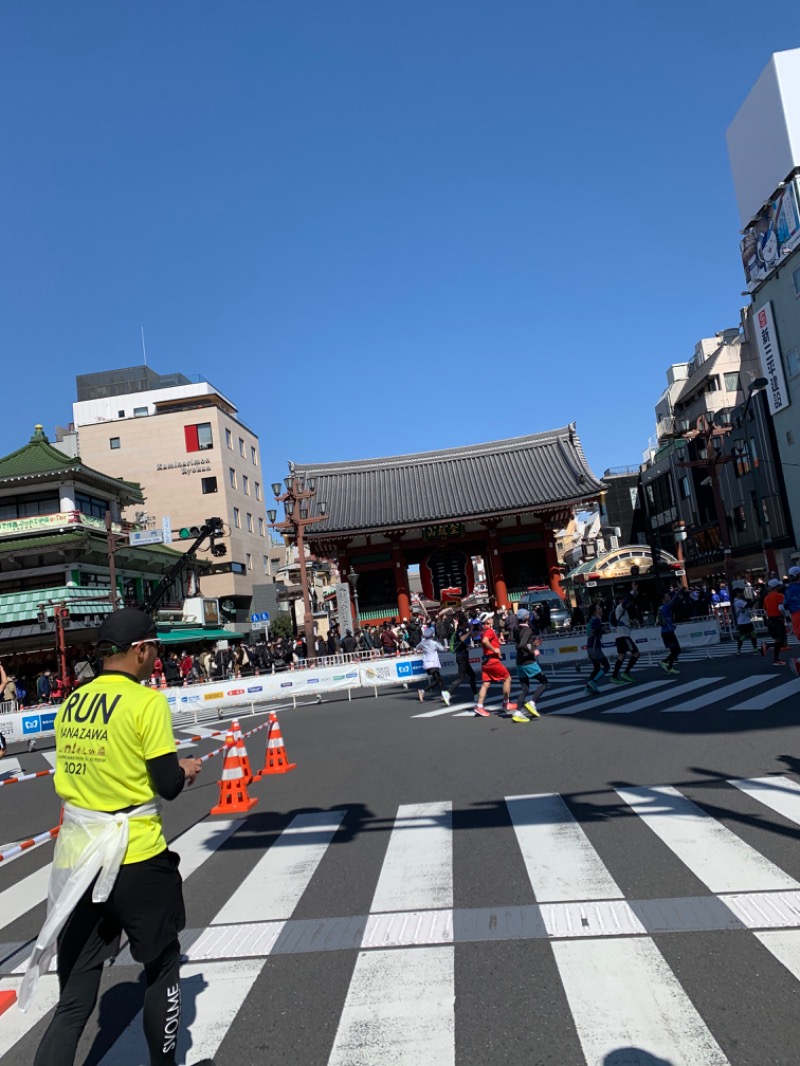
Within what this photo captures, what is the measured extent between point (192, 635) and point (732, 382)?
1423 inches

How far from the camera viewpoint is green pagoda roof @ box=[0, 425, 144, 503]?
1596 inches

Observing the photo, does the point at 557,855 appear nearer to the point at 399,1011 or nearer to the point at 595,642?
the point at 399,1011

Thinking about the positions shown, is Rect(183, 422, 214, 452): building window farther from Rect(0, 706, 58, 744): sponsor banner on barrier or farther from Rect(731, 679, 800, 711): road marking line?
Rect(731, 679, 800, 711): road marking line

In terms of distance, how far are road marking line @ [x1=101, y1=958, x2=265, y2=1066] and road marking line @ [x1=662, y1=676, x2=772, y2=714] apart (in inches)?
365

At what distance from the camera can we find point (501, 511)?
36.6 m

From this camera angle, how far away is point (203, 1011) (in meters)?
3.76

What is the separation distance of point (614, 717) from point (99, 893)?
10481 mm

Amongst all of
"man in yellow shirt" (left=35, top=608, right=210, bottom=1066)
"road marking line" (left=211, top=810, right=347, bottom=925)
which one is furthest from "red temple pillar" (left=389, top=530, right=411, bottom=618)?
"man in yellow shirt" (left=35, top=608, right=210, bottom=1066)

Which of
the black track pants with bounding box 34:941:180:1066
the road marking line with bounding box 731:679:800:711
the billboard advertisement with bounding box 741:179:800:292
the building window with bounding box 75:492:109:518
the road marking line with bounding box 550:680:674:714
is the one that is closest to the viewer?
the black track pants with bounding box 34:941:180:1066

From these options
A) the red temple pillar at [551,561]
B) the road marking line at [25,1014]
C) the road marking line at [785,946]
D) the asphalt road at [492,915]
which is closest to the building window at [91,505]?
the red temple pillar at [551,561]

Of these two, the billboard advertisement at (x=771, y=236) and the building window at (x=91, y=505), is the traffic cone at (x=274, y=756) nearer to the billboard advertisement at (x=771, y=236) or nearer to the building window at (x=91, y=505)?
the building window at (x=91, y=505)

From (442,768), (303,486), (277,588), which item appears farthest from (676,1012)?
(277,588)

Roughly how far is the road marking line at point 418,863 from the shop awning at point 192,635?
114 feet

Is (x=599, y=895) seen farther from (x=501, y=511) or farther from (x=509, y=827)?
(x=501, y=511)
